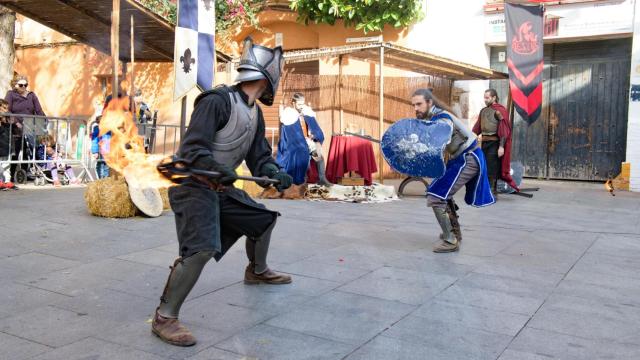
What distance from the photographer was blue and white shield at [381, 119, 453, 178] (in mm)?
6004

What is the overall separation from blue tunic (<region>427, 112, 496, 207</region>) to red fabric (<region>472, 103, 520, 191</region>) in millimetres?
4395

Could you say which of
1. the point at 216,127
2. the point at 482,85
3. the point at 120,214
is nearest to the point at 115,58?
the point at 120,214

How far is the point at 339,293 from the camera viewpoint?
4.57 metres

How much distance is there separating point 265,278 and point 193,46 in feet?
12.5

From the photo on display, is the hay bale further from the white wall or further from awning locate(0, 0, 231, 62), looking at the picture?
the white wall

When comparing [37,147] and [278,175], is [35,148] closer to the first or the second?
[37,147]

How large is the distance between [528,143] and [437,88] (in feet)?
8.06

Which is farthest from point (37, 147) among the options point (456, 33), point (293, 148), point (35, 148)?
point (456, 33)

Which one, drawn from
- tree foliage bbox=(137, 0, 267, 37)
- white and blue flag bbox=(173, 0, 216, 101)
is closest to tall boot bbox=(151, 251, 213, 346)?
white and blue flag bbox=(173, 0, 216, 101)

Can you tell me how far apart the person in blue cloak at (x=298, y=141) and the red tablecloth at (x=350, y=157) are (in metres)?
0.33

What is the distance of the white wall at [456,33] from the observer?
46.5ft

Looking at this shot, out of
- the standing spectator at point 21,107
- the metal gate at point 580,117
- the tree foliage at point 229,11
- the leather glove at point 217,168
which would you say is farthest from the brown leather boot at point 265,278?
the tree foliage at point 229,11

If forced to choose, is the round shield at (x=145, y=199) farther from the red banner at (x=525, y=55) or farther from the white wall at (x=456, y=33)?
the white wall at (x=456, y=33)

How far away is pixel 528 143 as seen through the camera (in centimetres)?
1408
